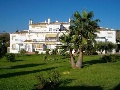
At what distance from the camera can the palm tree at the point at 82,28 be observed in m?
39.7

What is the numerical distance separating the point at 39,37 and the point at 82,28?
195 ft

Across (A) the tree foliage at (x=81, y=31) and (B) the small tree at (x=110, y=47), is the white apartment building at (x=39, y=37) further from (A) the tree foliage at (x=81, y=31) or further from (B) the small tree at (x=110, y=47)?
(A) the tree foliage at (x=81, y=31)

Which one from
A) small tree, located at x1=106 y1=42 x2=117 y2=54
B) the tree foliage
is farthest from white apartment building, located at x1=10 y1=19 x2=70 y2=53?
the tree foliage

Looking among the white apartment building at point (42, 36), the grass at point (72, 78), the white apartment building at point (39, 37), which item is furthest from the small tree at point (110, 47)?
the grass at point (72, 78)

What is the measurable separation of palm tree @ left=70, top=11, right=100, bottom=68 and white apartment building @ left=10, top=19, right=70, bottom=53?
53.4m

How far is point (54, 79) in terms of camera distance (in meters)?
22.5

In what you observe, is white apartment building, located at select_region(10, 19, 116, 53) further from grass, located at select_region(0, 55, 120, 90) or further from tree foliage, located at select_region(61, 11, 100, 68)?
grass, located at select_region(0, 55, 120, 90)

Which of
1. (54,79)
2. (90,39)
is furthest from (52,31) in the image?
(54,79)

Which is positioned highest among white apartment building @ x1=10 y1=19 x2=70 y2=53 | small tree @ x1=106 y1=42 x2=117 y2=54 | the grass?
white apartment building @ x1=10 y1=19 x2=70 y2=53

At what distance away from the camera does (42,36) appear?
98062 millimetres

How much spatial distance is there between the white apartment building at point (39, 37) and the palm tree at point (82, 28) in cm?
5340

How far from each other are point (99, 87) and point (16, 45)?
8062cm

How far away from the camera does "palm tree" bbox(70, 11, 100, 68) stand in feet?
130

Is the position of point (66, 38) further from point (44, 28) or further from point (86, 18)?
point (44, 28)
